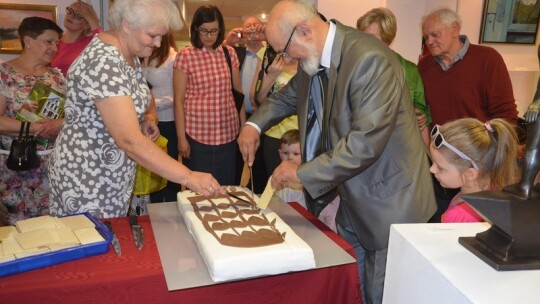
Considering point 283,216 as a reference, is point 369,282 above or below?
below

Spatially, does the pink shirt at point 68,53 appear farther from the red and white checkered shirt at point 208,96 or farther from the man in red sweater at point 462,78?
the man in red sweater at point 462,78

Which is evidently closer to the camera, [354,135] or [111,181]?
[354,135]

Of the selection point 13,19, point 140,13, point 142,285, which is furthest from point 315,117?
A: point 13,19

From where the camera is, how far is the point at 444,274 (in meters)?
0.80

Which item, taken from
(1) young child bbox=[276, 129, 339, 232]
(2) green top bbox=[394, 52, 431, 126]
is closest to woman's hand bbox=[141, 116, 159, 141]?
(1) young child bbox=[276, 129, 339, 232]

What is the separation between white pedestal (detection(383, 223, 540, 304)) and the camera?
2.46 ft

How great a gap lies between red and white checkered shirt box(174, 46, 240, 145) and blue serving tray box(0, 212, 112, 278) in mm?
1742

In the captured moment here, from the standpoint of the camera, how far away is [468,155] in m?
1.55

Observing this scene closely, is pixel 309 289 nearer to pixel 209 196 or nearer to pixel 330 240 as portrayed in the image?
pixel 330 240

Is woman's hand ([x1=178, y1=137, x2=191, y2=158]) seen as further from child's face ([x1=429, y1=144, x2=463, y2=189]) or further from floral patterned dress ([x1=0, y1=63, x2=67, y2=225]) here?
child's face ([x1=429, y1=144, x2=463, y2=189])

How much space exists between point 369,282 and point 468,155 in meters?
0.63

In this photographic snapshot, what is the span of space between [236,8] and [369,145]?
607 centimetres

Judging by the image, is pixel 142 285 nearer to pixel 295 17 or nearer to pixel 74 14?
pixel 295 17

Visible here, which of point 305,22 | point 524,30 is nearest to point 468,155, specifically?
point 305,22
